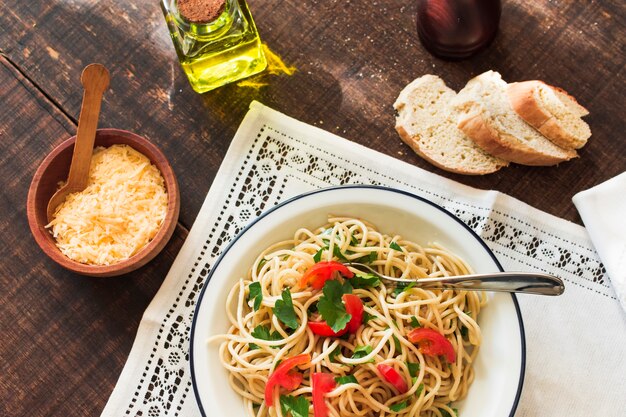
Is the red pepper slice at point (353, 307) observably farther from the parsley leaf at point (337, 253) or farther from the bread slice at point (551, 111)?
the bread slice at point (551, 111)

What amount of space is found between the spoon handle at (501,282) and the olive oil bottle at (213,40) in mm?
997

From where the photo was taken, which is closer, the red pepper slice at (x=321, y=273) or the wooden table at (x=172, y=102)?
the red pepper slice at (x=321, y=273)

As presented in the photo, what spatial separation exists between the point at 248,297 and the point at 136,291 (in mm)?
492

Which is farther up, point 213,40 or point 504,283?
point 504,283

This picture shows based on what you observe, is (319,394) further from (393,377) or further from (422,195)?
(422,195)

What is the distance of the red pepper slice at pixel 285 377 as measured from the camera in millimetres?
2166

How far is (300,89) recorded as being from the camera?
8.86ft

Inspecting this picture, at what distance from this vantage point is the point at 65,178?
255 centimetres

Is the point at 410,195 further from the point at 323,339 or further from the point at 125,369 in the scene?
the point at 125,369

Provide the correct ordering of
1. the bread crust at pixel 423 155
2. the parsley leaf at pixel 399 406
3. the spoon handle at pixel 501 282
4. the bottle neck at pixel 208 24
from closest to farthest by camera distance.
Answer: the spoon handle at pixel 501 282, the parsley leaf at pixel 399 406, the bottle neck at pixel 208 24, the bread crust at pixel 423 155

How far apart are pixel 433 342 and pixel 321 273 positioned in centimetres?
41

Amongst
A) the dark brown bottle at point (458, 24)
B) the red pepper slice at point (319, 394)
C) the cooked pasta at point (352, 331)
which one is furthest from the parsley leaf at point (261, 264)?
the dark brown bottle at point (458, 24)

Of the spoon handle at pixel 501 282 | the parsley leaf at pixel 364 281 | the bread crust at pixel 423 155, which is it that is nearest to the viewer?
the spoon handle at pixel 501 282

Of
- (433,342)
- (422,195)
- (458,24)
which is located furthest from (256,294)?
(458,24)
